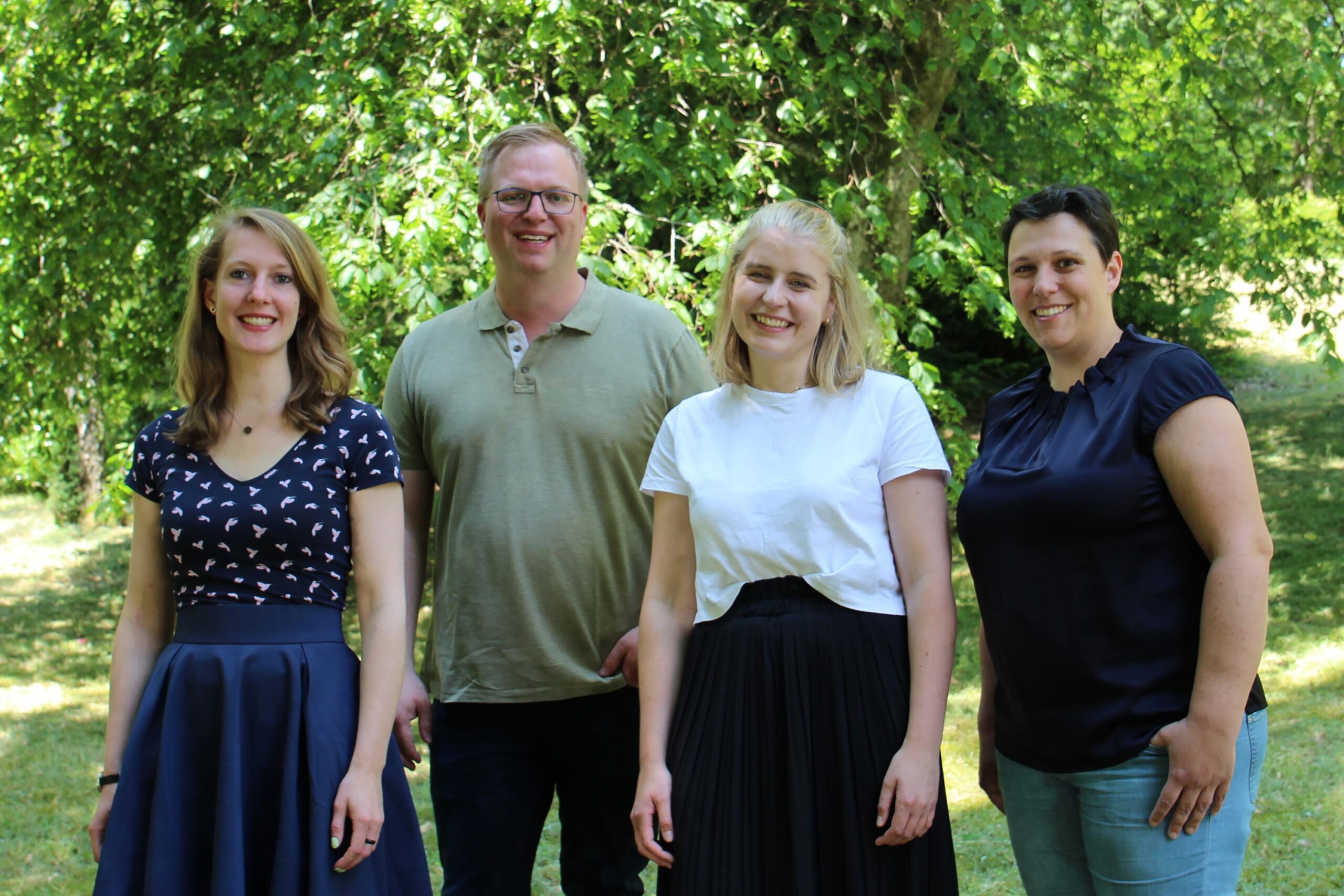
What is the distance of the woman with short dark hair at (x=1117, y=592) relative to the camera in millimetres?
1946

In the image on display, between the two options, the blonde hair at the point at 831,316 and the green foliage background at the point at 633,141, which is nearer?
the blonde hair at the point at 831,316

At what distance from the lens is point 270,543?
2.27 meters

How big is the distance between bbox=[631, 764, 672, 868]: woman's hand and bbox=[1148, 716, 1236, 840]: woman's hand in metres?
0.84

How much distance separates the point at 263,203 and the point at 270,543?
16.1 ft

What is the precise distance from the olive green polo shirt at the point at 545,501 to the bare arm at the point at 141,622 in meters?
0.63

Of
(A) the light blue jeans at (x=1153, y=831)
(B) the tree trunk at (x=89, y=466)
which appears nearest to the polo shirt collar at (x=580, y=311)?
(A) the light blue jeans at (x=1153, y=831)

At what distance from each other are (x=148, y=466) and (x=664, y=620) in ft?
3.56

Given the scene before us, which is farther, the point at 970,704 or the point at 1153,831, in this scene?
the point at 970,704

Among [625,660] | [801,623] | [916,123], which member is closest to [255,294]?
[625,660]

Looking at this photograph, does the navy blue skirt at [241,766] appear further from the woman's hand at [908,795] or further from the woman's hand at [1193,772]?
the woman's hand at [1193,772]

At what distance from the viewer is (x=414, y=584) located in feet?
9.55

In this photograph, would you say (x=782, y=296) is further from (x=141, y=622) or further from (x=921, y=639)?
(x=141, y=622)

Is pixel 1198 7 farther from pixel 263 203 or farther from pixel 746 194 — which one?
pixel 263 203

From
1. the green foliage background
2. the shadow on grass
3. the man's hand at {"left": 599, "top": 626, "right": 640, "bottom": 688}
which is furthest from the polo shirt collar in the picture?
the shadow on grass
